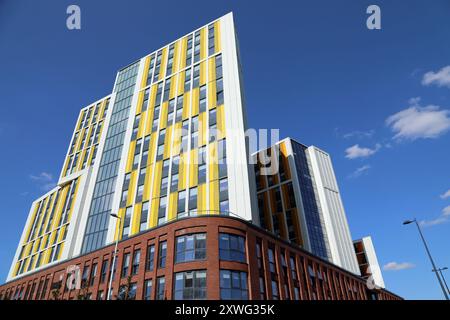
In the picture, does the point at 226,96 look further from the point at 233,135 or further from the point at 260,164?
the point at 260,164

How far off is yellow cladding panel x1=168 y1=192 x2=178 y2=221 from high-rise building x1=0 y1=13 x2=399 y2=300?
0.15 m

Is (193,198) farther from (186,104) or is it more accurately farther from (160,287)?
(186,104)

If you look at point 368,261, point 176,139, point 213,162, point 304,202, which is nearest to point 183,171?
point 213,162

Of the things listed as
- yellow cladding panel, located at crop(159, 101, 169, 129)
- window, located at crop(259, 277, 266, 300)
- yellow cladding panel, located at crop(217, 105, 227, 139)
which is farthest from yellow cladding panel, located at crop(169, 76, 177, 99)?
window, located at crop(259, 277, 266, 300)

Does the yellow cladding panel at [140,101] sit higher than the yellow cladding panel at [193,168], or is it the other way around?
the yellow cladding panel at [140,101]

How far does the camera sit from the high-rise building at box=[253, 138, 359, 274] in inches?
2598

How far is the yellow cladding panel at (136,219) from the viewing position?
41.0m

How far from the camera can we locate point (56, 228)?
56781mm

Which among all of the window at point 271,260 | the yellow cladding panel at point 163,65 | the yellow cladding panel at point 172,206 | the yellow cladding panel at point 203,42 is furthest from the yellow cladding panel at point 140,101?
the window at point 271,260

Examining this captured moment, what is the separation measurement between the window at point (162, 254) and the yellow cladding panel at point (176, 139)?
15708 millimetres

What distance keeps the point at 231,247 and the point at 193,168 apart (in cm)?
1470

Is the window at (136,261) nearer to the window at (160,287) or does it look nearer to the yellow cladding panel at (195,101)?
the window at (160,287)

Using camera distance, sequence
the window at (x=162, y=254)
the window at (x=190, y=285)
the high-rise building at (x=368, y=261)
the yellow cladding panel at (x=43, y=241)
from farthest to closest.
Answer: the high-rise building at (x=368, y=261)
the yellow cladding panel at (x=43, y=241)
the window at (x=162, y=254)
the window at (x=190, y=285)

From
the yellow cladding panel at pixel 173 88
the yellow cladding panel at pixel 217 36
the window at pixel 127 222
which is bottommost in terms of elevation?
the window at pixel 127 222
